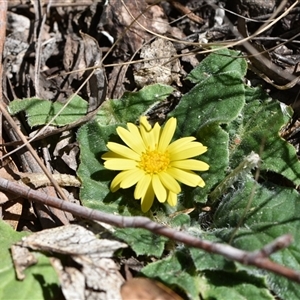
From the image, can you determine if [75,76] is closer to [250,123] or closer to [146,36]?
[146,36]

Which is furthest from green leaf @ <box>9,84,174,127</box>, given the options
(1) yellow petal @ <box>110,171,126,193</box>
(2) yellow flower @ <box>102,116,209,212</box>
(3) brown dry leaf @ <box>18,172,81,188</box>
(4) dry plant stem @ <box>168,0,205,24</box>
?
(4) dry plant stem @ <box>168,0,205,24</box>

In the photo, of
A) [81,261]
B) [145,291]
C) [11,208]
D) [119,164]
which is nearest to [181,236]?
[145,291]

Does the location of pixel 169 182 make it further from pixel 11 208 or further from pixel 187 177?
pixel 11 208

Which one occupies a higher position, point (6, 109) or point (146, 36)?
point (146, 36)

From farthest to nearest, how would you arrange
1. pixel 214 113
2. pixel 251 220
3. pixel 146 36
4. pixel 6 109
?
pixel 146 36
pixel 6 109
pixel 214 113
pixel 251 220

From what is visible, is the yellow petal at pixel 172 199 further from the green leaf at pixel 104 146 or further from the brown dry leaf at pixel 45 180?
the brown dry leaf at pixel 45 180

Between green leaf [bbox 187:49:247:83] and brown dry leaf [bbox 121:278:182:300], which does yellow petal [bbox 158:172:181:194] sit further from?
green leaf [bbox 187:49:247:83]

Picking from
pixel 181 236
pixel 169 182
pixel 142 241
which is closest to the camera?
pixel 181 236

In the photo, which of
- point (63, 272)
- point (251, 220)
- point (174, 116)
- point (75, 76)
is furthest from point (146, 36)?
point (63, 272)
